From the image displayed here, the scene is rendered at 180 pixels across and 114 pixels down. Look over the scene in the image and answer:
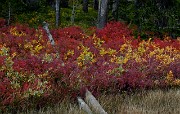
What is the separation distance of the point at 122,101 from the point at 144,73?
2327 millimetres

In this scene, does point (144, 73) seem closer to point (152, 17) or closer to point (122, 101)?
point (122, 101)

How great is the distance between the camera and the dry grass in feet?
26.3

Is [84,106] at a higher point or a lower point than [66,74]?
lower

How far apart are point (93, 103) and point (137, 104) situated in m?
1.31

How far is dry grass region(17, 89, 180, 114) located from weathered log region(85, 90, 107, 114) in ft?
1.04

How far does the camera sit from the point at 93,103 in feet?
27.6

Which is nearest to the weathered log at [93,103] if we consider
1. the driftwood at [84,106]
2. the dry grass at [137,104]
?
the driftwood at [84,106]

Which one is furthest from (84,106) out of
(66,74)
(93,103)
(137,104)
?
(66,74)

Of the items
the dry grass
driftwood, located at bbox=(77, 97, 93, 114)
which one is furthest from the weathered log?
the dry grass

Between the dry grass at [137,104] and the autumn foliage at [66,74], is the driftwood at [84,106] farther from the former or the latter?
the autumn foliage at [66,74]

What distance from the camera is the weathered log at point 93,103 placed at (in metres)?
7.94

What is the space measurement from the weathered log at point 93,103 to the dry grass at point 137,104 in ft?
1.04

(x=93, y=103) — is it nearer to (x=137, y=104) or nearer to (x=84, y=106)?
(x=84, y=106)

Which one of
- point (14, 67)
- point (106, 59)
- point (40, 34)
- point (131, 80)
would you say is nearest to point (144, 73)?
point (131, 80)
